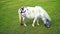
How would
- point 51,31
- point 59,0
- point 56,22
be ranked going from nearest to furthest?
point 51,31, point 56,22, point 59,0

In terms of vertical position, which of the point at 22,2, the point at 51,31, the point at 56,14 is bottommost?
the point at 51,31

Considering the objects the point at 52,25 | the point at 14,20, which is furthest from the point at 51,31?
the point at 14,20

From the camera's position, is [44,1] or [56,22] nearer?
[56,22]

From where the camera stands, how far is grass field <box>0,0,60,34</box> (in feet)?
5.56

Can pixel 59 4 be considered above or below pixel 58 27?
above

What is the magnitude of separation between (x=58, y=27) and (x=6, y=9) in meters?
0.66

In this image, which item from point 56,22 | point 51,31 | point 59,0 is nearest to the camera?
point 51,31

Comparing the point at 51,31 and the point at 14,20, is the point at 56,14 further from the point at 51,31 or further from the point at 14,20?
the point at 14,20

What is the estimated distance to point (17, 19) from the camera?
1840 mm

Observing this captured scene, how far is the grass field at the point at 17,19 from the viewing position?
5.56 feet

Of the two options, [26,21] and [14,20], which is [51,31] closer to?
[26,21]

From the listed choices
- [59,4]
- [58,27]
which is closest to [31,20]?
[58,27]

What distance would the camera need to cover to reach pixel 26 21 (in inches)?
71.4

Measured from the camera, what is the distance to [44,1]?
2105mm
